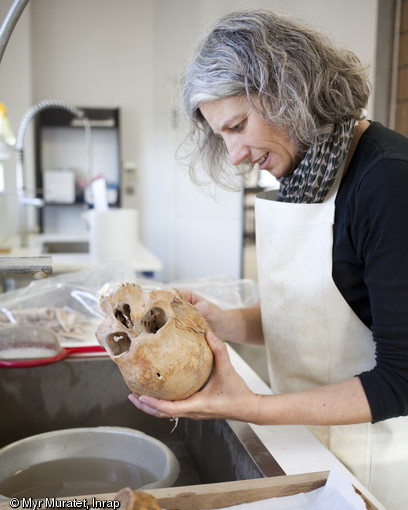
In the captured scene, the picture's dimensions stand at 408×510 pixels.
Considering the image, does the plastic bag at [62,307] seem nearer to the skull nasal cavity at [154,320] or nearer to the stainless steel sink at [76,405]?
the stainless steel sink at [76,405]

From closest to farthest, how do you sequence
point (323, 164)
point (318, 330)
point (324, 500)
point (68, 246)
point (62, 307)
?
point (324, 500) < point (323, 164) < point (318, 330) < point (62, 307) < point (68, 246)

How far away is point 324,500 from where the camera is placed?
0.73 metres

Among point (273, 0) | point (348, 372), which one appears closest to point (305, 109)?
point (348, 372)

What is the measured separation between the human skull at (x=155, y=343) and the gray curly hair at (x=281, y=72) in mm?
413

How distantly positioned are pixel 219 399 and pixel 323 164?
48 cm

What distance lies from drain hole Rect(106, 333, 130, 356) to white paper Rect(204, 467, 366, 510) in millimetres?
274

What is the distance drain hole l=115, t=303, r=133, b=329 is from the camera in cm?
80

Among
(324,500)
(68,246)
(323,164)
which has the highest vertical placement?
(323,164)

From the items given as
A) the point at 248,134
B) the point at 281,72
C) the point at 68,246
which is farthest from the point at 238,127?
the point at 68,246

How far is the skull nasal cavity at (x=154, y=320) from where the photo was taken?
80cm

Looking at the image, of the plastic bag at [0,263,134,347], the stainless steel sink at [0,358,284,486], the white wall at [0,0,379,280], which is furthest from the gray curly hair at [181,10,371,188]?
the white wall at [0,0,379,280]

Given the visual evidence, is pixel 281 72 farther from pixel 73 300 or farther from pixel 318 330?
pixel 73 300

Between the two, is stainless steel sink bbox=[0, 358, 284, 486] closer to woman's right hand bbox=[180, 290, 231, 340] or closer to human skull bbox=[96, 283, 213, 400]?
woman's right hand bbox=[180, 290, 231, 340]

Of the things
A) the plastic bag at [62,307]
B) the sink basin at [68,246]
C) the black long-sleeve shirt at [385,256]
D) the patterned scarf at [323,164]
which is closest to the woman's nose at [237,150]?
the patterned scarf at [323,164]
